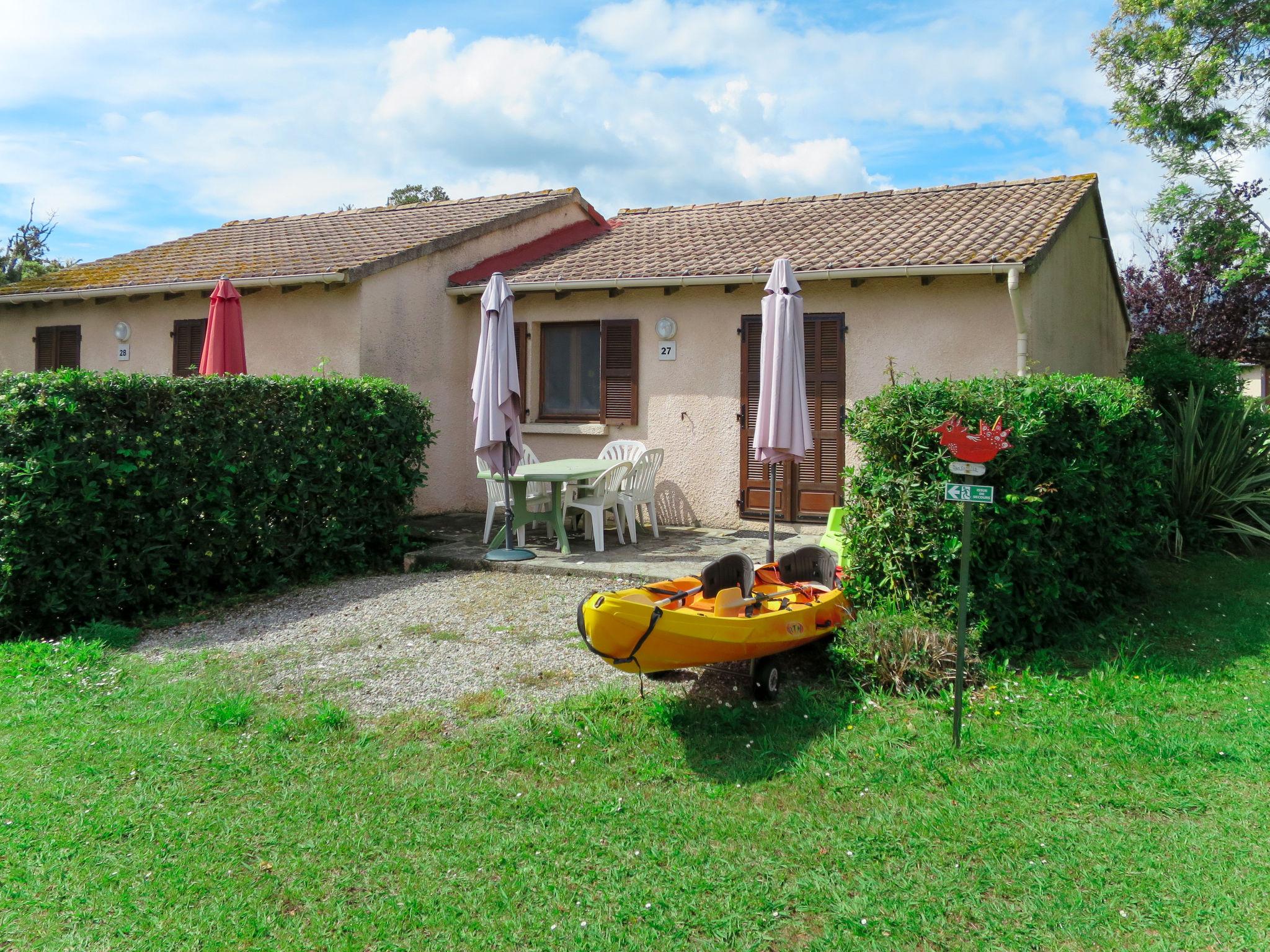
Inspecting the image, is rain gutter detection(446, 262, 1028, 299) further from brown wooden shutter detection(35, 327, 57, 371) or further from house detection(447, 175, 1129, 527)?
brown wooden shutter detection(35, 327, 57, 371)

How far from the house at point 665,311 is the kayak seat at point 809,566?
3869 millimetres

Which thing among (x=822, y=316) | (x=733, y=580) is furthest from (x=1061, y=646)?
(x=822, y=316)

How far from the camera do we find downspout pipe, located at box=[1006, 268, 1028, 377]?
29.3 ft

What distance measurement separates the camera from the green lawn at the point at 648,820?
328 centimetres

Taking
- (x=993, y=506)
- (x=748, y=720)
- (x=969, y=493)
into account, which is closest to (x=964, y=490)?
(x=969, y=493)

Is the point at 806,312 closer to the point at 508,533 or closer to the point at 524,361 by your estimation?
the point at 524,361

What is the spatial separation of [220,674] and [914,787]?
425cm

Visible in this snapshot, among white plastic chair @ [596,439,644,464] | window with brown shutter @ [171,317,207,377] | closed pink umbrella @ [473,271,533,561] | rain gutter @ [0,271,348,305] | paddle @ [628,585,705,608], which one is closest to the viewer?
paddle @ [628,585,705,608]

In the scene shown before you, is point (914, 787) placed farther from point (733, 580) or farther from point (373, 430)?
point (373, 430)

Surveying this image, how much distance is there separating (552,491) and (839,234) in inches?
199

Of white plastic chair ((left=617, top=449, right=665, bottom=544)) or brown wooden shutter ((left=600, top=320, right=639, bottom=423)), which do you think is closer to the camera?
white plastic chair ((left=617, top=449, right=665, bottom=544))

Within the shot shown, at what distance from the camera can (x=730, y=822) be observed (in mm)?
4000

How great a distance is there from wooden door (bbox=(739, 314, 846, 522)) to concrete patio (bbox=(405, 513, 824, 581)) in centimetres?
29

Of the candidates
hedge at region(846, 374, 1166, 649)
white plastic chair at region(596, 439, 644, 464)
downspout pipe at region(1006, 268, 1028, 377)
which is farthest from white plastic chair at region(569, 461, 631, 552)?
downspout pipe at region(1006, 268, 1028, 377)
